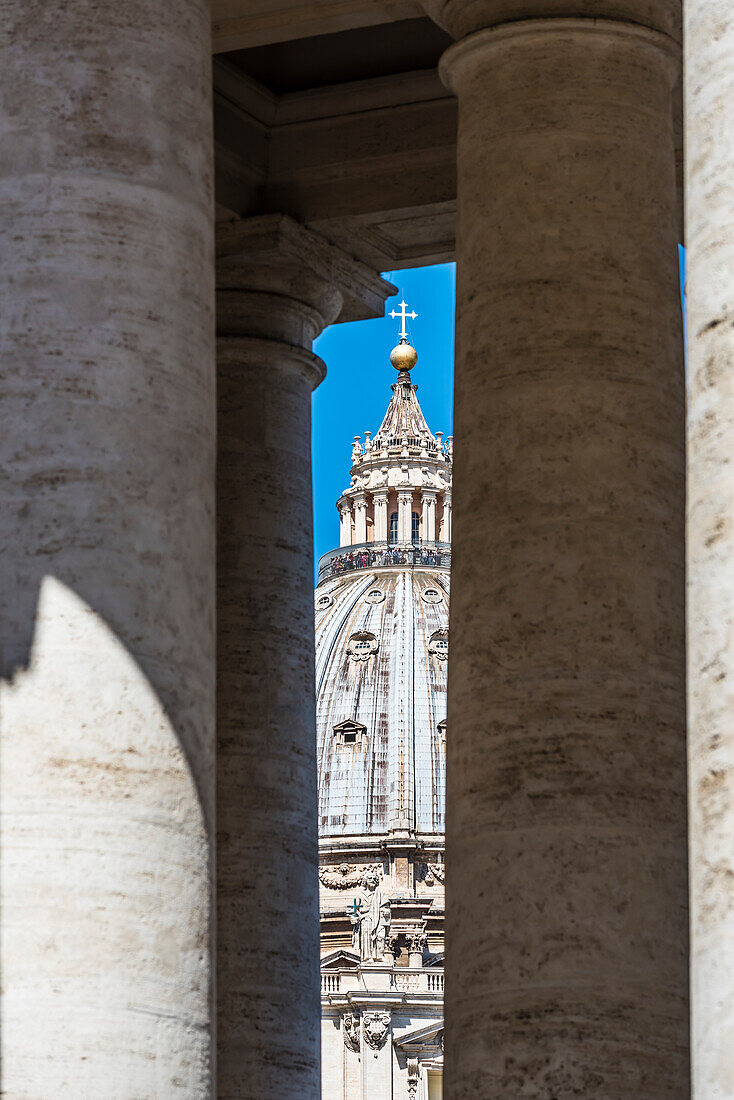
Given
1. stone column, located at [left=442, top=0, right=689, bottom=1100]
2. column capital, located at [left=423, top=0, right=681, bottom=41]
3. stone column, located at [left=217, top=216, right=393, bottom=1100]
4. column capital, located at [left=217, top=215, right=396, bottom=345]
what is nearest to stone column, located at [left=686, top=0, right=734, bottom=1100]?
stone column, located at [left=442, top=0, right=689, bottom=1100]

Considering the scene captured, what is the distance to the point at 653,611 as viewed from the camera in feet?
91.7

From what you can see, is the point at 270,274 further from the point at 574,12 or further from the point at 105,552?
the point at 105,552

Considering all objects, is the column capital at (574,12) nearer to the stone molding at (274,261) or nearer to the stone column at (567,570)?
the stone column at (567,570)

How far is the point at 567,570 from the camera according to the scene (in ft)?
92.1

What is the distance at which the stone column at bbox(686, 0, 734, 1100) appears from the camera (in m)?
17.1

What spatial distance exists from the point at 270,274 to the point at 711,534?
27495 millimetres

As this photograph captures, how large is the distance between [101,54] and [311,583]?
70.9 ft

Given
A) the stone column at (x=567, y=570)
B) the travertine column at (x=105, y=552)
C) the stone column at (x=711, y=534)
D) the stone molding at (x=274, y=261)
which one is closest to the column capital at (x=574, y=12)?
the stone column at (x=567, y=570)

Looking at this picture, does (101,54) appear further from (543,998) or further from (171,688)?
(543,998)

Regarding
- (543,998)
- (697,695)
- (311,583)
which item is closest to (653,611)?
(543,998)

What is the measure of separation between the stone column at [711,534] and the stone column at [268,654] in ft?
74.8

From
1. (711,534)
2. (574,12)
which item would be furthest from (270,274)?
(711,534)

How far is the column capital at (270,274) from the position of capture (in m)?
44.8

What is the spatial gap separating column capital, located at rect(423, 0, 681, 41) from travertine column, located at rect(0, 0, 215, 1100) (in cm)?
707
